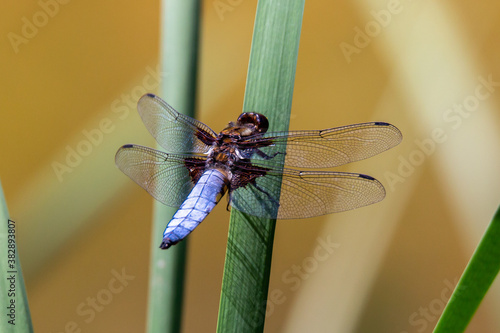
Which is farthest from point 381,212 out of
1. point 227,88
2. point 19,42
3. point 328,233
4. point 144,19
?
point 19,42

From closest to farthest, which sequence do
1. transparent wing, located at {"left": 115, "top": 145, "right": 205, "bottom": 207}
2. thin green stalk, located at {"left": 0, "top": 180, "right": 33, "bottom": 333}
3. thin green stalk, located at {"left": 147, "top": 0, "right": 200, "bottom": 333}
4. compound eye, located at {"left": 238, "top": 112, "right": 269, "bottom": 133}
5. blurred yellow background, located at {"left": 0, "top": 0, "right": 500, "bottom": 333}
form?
thin green stalk, located at {"left": 0, "top": 180, "right": 33, "bottom": 333}
thin green stalk, located at {"left": 147, "top": 0, "right": 200, "bottom": 333}
compound eye, located at {"left": 238, "top": 112, "right": 269, "bottom": 133}
transparent wing, located at {"left": 115, "top": 145, "right": 205, "bottom": 207}
blurred yellow background, located at {"left": 0, "top": 0, "right": 500, "bottom": 333}

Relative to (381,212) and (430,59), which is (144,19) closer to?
(430,59)

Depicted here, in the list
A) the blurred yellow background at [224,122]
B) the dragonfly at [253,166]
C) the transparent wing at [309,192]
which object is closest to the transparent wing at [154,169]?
the dragonfly at [253,166]

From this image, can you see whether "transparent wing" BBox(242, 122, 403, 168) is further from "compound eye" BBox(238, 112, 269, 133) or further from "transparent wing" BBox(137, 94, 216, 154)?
"transparent wing" BBox(137, 94, 216, 154)

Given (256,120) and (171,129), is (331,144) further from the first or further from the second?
(171,129)

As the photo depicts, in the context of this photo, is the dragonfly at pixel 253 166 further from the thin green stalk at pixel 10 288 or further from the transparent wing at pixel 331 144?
the thin green stalk at pixel 10 288

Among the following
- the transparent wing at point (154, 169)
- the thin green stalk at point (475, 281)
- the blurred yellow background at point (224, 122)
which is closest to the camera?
the thin green stalk at point (475, 281)

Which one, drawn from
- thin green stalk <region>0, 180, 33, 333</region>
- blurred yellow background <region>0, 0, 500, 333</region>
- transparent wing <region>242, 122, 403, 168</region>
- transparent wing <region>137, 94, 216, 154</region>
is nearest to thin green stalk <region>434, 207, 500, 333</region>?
transparent wing <region>242, 122, 403, 168</region>
